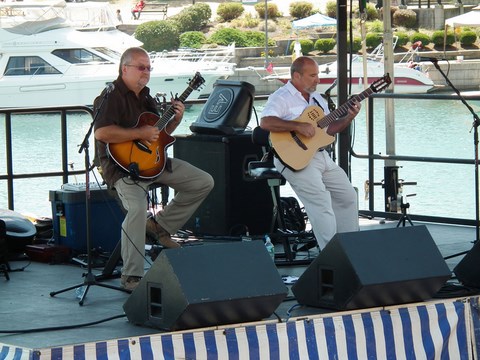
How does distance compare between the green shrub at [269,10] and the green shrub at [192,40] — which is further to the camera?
the green shrub at [269,10]

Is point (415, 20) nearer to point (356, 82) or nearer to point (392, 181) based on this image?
point (356, 82)

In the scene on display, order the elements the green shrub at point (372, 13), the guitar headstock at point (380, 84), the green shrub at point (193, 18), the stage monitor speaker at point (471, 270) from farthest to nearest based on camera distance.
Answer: the green shrub at point (193, 18) → the green shrub at point (372, 13) → the guitar headstock at point (380, 84) → the stage monitor speaker at point (471, 270)

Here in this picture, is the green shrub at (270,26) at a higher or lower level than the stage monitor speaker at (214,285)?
higher

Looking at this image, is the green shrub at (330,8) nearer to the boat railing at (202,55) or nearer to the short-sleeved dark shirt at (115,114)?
the boat railing at (202,55)

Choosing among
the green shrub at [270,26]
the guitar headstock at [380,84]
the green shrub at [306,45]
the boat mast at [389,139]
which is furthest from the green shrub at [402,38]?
the guitar headstock at [380,84]

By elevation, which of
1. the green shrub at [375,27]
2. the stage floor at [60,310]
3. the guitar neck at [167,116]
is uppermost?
the green shrub at [375,27]

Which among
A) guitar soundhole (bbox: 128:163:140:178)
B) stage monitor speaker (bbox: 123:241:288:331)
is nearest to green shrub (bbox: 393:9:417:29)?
guitar soundhole (bbox: 128:163:140:178)

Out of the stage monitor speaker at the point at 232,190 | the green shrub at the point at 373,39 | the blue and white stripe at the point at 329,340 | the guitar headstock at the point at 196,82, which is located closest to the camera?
the blue and white stripe at the point at 329,340

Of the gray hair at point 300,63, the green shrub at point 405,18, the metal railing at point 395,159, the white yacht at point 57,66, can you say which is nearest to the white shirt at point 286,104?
the gray hair at point 300,63

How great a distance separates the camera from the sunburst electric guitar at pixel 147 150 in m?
6.71

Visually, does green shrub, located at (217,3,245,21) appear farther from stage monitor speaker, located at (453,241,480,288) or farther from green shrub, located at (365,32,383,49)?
stage monitor speaker, located at (453,241,480,288)

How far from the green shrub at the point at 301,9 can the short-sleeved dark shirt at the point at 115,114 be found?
35145mm

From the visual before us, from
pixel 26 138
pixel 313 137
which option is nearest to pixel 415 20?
pixel 26 138

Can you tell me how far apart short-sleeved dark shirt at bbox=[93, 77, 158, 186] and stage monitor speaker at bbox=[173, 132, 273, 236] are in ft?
5.53
